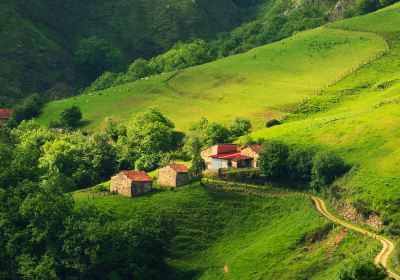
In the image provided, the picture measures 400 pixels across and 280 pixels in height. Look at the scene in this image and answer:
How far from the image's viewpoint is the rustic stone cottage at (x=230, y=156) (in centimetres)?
15125

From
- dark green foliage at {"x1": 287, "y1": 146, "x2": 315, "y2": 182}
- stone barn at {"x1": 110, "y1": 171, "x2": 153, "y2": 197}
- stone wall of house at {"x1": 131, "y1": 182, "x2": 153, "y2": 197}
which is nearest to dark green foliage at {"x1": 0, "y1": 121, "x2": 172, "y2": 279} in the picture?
stone wall of house at {"x1": 131, "y1": 182, "x2": 153, "y2": 197}

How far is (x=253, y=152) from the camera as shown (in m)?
152

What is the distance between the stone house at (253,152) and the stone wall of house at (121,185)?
2039 cm

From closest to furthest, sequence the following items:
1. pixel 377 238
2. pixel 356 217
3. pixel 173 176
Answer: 1. pixel 377 238
2. pixel 356 217
3. pixel 173 176

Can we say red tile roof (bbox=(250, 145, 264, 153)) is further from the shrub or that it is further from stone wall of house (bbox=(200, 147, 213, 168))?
the shrub

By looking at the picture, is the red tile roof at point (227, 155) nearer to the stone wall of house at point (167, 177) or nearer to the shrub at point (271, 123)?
the stone wall of house at point (167, 177)

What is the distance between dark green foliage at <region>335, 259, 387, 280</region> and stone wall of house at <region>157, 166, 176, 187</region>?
173 feet

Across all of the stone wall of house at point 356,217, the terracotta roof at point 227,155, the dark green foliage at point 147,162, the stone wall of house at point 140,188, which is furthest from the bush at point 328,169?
the dark green foliage at point 147,162

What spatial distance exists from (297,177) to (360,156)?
9.98 m

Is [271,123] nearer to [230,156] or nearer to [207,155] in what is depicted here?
[207,155]

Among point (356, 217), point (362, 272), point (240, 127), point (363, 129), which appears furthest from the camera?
point (240, 127)

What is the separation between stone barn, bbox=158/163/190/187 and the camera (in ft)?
479

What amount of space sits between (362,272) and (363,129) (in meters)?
58.4

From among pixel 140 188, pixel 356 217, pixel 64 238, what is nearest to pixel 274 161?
pixel 356 217
